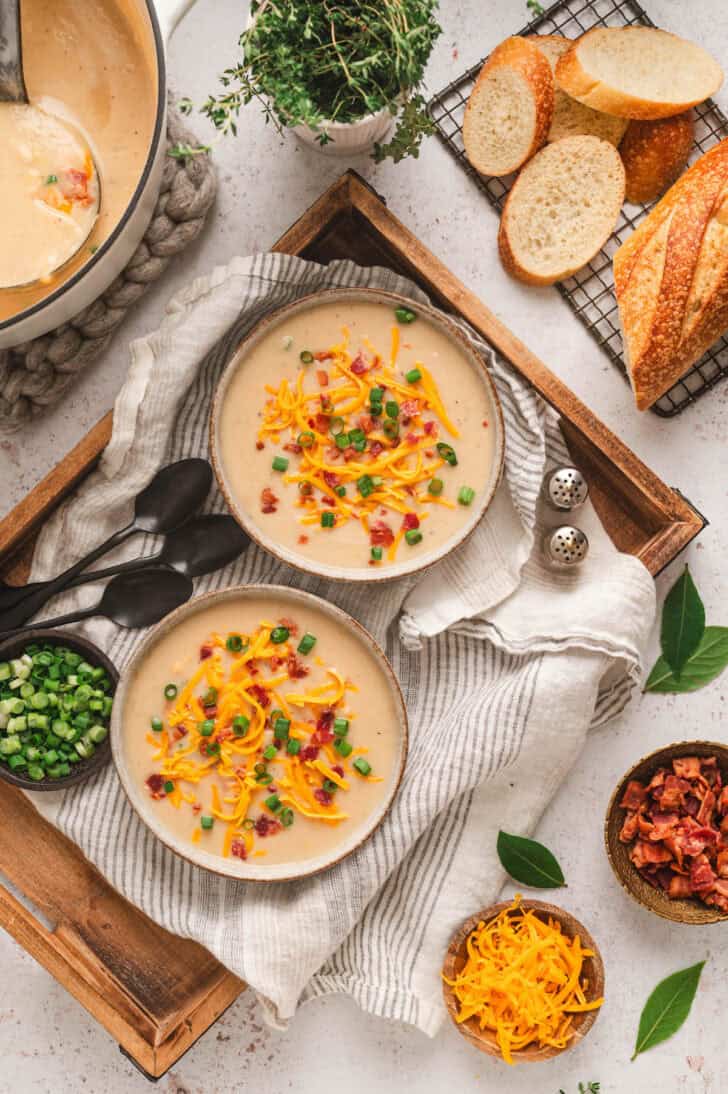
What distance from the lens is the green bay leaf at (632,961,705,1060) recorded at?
8.30 ft

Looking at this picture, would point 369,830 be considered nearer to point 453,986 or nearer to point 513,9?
point 453,986

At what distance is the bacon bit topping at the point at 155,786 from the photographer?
230 cm

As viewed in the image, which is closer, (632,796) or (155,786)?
(155,786)

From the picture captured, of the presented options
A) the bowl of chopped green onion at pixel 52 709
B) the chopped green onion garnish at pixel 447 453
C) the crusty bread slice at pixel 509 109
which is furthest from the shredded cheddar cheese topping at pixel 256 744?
the crusty bread slice at pixel 509 109

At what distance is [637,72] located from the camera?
93.4 inches

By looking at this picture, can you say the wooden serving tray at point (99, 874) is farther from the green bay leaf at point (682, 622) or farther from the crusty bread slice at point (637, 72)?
the crusty bread slice at point (637, 72)

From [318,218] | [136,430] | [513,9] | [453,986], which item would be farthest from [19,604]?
[513,9]

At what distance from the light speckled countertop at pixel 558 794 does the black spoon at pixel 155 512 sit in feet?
0.80

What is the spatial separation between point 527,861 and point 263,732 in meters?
0.69

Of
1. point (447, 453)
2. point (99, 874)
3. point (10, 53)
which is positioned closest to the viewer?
point (10, 53)

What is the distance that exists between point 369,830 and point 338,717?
0.25m

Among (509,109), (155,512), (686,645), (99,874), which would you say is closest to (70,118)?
(155,512)

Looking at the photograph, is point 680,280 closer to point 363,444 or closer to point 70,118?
point 363,444

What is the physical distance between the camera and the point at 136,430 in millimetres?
2322
